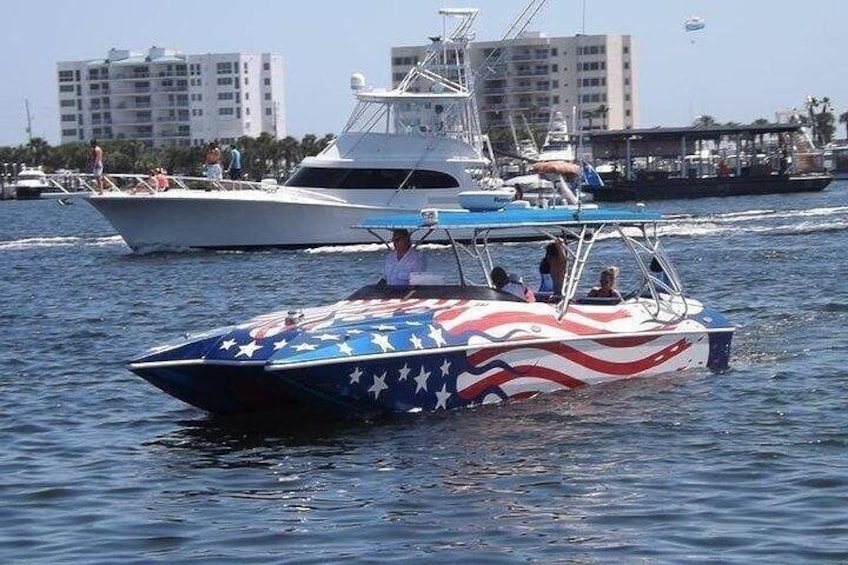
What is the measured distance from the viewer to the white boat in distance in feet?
148

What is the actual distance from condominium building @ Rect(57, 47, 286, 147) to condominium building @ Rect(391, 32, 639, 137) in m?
28.2

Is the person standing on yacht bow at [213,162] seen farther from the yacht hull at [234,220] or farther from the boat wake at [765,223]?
the boat wake at [765,223]

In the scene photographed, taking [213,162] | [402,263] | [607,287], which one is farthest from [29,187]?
[402,263]

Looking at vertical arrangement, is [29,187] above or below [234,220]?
below

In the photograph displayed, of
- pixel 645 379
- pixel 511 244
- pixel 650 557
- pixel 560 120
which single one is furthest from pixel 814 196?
pixel 650 557

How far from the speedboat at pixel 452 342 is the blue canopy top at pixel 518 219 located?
20 millimetres

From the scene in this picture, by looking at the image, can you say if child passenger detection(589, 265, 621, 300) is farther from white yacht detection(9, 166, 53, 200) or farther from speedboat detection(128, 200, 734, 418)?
white yacht detection(9, 166, 53, 200)

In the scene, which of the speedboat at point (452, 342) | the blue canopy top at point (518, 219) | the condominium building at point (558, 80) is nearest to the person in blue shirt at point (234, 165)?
the speedboat at point (452, 342)

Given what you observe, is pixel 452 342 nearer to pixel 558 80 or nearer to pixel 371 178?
pixel 371 178

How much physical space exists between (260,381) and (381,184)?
3037cm

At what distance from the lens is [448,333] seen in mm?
15984

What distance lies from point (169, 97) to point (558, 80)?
45643 millimetres

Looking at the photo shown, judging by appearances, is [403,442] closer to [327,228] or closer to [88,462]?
[88,462]

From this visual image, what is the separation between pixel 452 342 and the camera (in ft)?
52.2
